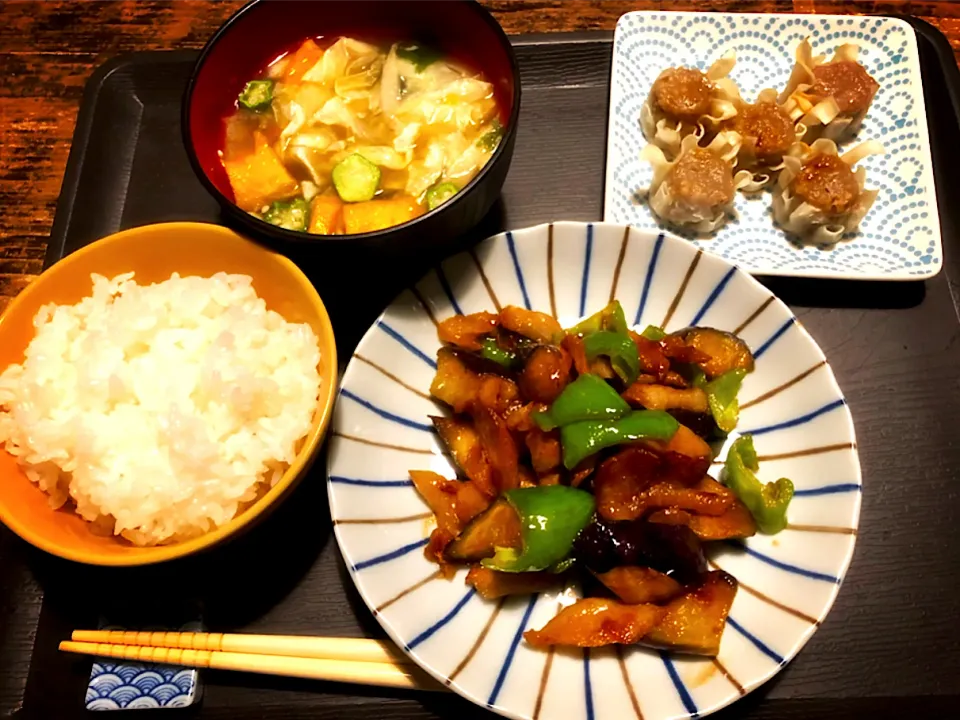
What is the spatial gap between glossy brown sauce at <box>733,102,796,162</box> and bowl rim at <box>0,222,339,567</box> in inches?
67.7

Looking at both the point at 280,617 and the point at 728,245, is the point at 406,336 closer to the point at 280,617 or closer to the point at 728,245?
the point at 280,617

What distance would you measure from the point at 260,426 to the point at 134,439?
31 cm

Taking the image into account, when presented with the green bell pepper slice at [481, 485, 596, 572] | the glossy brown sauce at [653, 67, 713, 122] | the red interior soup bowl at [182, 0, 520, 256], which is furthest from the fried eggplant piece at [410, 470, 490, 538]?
the glossy brown sauce at [653, 67, 713, 122]

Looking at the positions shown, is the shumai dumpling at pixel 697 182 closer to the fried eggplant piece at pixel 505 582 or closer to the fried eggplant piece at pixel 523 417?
the fried eggplant piece at pixel 523 417

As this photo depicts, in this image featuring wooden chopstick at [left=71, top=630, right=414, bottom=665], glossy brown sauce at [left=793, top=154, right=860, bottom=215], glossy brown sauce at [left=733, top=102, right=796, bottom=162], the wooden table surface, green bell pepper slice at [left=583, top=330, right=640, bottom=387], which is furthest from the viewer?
the wooden table surface

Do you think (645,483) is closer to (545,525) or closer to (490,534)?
(545,525)

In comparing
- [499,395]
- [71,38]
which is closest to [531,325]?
[499,395]

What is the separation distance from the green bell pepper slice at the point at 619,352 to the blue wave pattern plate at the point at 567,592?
1.05 ft

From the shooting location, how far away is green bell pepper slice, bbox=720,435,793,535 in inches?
72.2

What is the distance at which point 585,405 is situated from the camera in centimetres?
179

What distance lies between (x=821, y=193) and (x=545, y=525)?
1.51 m

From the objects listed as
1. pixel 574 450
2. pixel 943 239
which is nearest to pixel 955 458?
pixel 943 239

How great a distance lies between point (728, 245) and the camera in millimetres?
2502

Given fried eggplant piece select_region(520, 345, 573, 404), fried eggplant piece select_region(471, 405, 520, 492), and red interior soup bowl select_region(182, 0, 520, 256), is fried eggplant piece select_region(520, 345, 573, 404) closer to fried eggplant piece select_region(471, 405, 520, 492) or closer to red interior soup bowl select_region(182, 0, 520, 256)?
fried eggplant piece select_region(471, 405, 520, 492)
